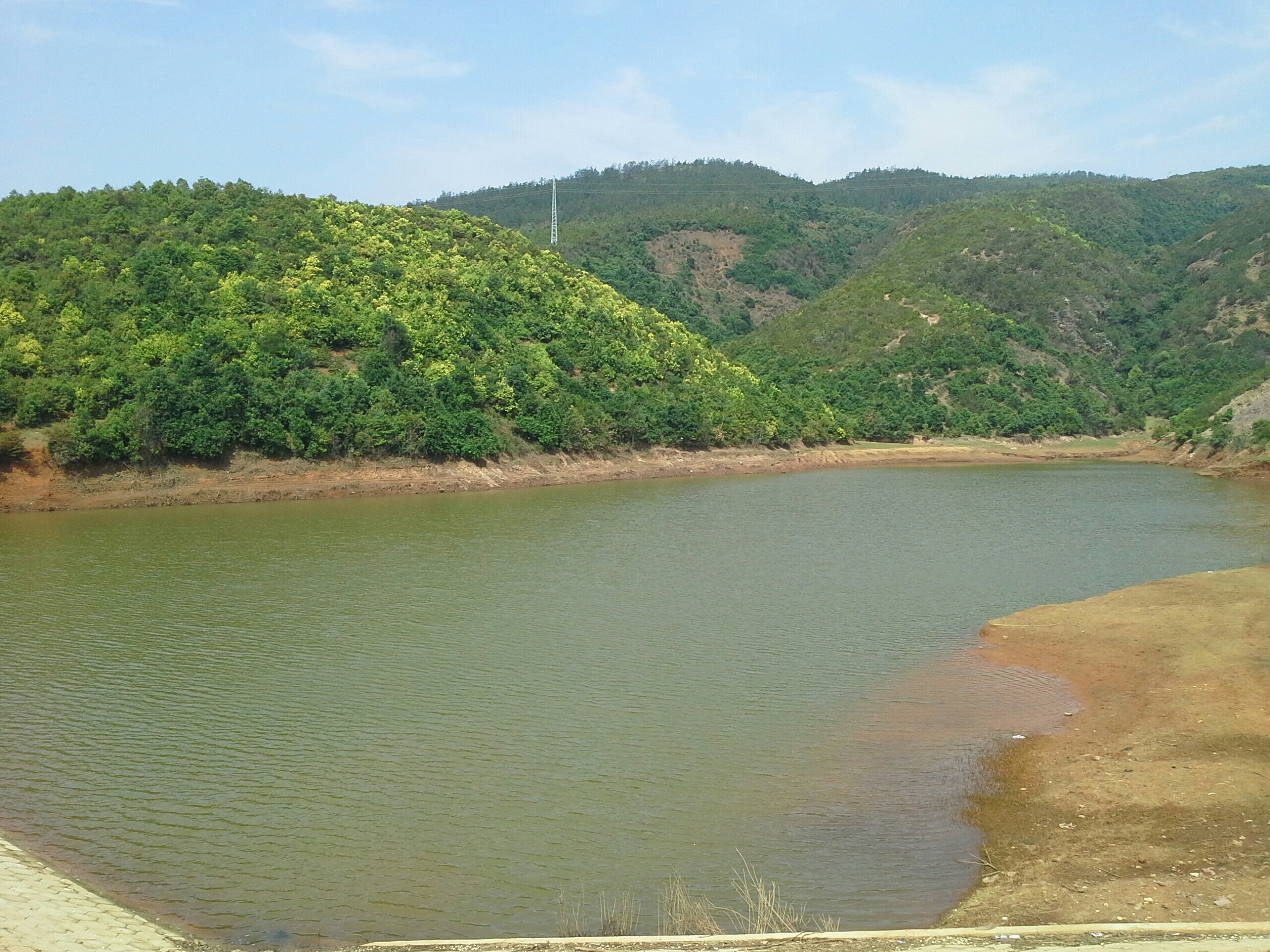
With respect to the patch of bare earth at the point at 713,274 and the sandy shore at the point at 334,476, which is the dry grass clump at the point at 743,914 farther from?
the patch of bare earth at the point at 713,274

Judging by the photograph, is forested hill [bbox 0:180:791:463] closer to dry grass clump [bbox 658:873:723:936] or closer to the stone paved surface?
the stone paved surface

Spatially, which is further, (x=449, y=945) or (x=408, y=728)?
(x=408, y=728)

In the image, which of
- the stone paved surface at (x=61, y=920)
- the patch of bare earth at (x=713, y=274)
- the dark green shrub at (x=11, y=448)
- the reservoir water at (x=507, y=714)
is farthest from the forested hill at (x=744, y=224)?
the stone paved surface at (x=61, y=920)

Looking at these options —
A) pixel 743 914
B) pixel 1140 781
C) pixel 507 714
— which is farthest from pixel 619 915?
pixel 1140 781

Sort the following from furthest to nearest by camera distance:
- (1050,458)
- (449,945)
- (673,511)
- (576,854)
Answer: (1050,458) → (673,511) → (576,854) → (449,945)

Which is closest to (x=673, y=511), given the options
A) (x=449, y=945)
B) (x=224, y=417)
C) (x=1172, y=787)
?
(x=224, y=417)

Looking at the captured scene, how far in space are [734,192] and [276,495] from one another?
4681 inches

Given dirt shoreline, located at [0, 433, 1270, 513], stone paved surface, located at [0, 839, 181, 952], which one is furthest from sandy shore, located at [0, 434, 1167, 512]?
stone paved surface, located at [0, 839, 181, 952]

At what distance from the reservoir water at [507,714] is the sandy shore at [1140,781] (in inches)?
20.7

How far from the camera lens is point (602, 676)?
53.7ft

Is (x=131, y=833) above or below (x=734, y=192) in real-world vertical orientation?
below

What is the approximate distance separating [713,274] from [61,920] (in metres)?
117

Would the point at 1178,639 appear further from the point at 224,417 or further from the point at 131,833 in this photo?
the point at 224,417

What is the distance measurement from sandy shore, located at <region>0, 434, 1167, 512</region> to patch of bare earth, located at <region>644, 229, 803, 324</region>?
53.2 meters
